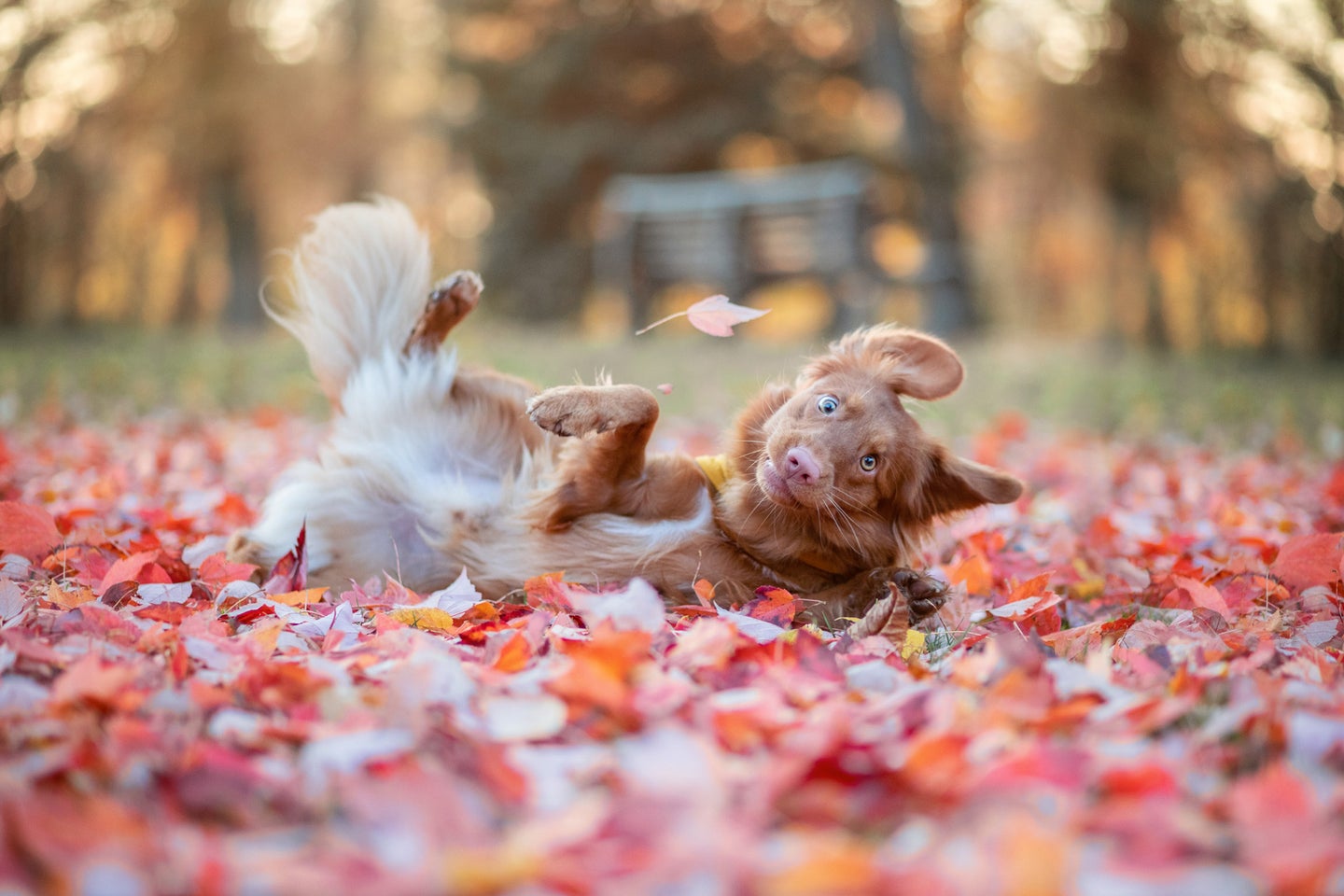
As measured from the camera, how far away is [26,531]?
332cm

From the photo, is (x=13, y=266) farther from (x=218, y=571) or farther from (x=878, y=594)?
(x=878, y=594)

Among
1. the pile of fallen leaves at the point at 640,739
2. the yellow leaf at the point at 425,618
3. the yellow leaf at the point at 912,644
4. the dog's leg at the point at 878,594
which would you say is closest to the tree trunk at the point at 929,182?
the pile of fallen leaves at the point at 640,739

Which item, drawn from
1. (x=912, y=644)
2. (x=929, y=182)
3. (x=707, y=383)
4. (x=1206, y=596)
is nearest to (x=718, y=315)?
(x=912, y=644)

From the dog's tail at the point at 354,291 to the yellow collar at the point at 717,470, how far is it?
4.16ft

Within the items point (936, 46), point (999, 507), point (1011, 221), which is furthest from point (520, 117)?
point (999, 507)

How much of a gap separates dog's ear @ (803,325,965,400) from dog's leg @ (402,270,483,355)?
1.26 metres

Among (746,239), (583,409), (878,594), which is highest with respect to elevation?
(746,239)

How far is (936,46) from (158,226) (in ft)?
49.4

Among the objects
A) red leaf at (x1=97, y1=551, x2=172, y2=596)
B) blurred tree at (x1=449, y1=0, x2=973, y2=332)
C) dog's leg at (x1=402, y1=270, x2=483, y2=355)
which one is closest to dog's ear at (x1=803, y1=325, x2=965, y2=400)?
dog's leg at (x1=402, y1=270, x2=483, y2=355)

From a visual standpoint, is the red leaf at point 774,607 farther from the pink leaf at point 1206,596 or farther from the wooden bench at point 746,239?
the wooden bench at point 746,239

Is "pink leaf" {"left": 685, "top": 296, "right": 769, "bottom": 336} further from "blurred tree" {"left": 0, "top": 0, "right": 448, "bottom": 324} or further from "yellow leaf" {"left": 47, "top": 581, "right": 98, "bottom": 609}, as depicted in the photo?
"blurred tree" {"left": 0, "top": 0, "right": 448, "bottom": 324}

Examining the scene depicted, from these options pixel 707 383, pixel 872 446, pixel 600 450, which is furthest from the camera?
pixel 707 383

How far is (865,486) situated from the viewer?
10.8 feet

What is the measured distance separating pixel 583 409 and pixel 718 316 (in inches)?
19.0
